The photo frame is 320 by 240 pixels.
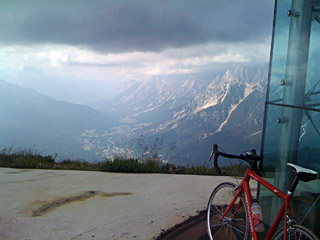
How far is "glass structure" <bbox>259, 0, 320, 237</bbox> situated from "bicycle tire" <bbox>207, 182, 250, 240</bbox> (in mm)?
419

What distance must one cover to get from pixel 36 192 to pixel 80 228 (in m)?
2.02

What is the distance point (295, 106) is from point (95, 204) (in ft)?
10.8

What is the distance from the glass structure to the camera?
3.07m

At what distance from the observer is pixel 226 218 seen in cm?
348

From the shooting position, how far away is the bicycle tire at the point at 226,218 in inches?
131

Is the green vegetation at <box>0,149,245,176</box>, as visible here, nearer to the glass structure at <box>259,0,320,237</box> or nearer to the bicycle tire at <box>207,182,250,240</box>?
the bicycle tire at <box>207,182,250,240</box>

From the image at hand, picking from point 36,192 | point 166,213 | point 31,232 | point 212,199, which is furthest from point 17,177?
point 212,199

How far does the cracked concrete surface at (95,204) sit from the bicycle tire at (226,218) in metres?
0.68

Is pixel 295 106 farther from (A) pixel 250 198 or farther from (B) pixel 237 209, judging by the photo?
(B) pixel 237 209

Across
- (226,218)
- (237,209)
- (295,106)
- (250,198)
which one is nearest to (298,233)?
(250,198)

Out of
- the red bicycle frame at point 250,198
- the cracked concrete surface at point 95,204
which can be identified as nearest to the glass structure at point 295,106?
the red bicycle frame at point 250,198

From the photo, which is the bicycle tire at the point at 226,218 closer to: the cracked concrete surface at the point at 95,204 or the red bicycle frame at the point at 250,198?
the red bicycle frame at the point at 250,198

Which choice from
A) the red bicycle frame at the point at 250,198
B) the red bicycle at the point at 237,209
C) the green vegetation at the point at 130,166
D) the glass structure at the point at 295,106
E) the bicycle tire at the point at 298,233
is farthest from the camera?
the green vegetation at the point at 130,166

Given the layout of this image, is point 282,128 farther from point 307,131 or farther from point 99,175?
point 99,175
